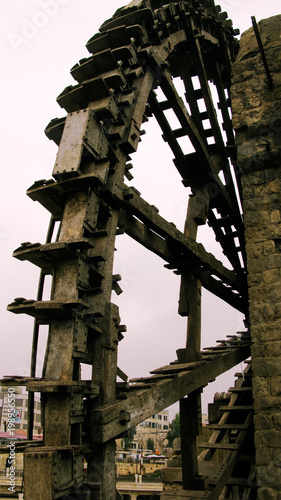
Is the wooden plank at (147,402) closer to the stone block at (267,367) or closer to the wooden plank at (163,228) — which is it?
the stone block at (267,367)

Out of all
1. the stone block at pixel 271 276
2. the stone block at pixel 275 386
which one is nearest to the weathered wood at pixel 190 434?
the stone block at pixel 275 386

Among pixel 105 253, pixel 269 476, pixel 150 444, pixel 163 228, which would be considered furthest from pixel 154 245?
pixel 150 444

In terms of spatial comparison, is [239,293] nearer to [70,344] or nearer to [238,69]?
[238,69]

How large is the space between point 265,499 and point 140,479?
3003 cm

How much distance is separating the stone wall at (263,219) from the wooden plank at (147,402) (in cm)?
67

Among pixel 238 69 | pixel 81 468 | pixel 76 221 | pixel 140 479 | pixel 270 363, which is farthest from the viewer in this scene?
pixel 140 479

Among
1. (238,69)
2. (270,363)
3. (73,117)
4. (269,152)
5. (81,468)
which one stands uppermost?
(238,69)

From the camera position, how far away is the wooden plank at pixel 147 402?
309cm

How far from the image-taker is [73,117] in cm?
400

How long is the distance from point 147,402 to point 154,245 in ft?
6.26

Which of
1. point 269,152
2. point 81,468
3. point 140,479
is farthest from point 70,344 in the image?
point 140,479

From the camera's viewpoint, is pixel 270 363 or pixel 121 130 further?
pixel 270 363

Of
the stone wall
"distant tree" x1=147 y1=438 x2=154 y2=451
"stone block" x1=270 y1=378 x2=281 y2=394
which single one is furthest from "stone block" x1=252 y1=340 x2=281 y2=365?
"distant tree" x1=147 y1=438 x2=154 y2=451

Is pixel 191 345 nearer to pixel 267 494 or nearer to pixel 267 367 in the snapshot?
pixel 267 367
